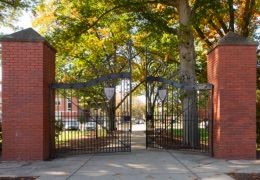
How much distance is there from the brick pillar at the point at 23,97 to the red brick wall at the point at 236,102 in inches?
211

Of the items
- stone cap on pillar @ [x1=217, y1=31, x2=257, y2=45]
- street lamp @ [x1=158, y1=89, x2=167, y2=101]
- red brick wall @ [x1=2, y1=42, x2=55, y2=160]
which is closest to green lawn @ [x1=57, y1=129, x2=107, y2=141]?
street lamp @ [x1=158, y1=89, x2=167, y2=101]

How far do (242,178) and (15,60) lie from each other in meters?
7.32

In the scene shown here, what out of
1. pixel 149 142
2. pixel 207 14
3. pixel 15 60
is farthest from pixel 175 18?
pixel 15 60

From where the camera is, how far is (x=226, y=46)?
13.9 m

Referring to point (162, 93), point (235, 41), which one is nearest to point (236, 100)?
point (235, 41)

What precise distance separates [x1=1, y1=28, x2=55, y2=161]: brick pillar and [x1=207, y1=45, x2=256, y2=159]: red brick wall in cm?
535

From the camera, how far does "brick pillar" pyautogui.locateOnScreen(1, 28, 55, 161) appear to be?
1360 centimetres

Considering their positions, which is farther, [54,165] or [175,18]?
[175,18]

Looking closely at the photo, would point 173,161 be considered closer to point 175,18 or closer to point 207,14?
point 207,14

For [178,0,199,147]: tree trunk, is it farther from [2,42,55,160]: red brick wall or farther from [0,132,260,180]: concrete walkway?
[2,42,55,160]: red brick wall

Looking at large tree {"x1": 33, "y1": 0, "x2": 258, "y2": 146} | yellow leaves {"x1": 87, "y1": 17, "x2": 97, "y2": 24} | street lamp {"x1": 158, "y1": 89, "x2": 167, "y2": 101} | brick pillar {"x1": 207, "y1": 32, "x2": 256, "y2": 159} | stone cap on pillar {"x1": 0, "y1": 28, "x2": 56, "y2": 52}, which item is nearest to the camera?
stone cap on pillar {"x1": 0, "y1": 28, "x2": 56, "y2": 52}

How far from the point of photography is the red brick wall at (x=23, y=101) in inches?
536

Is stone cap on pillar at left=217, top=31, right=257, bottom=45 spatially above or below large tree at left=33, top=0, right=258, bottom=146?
below

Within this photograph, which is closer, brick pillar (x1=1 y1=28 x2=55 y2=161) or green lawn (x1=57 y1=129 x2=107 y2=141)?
brick pillar (x1=1 y1=28 x2=55 y2=161)
